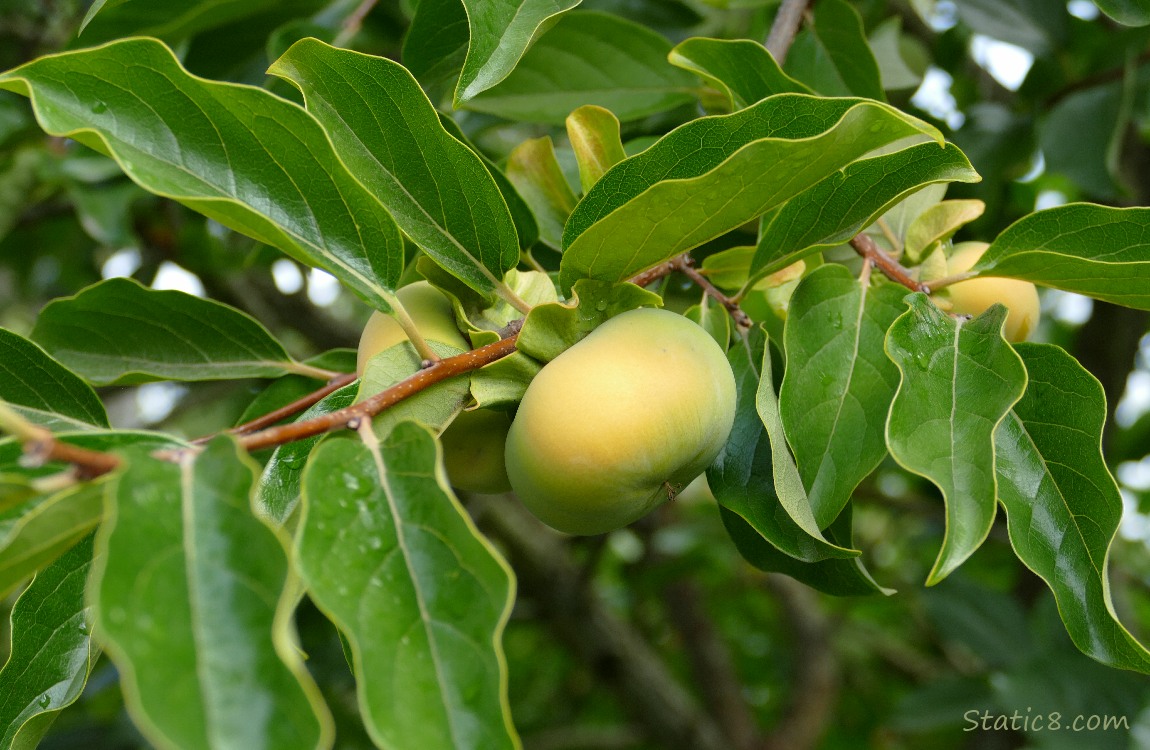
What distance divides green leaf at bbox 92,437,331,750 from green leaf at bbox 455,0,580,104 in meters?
0.41

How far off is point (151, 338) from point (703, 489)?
2.38 meters

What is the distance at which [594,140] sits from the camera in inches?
35.3

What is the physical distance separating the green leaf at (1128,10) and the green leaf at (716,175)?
0.52 metres

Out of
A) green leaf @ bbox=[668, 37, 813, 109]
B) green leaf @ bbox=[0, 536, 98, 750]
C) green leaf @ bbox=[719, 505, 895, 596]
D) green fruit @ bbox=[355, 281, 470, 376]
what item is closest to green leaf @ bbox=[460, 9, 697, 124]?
green leaf @ bbox=[668, 37, 813, 109]

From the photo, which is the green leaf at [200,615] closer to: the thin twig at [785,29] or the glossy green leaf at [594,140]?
the glossy green leaf at [594,140]

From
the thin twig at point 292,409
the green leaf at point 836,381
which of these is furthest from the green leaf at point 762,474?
the thin twig at point 292,409

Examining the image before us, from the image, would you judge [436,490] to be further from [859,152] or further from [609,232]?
[859,152]

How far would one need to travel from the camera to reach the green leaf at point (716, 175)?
0.67m

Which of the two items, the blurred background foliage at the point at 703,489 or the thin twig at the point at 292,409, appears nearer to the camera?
the thin twig at the point at 292,409

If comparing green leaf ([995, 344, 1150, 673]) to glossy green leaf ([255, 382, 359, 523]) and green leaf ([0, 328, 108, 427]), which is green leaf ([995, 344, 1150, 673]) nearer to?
glossy green leaf ([255, 382, 359, 523])

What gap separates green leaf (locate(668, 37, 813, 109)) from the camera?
98 cm

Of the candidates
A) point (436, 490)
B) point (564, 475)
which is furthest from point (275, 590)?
point (564, 475)

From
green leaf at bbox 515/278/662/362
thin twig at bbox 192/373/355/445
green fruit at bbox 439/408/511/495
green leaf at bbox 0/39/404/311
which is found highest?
green leaf at bbox 0/39/404/311

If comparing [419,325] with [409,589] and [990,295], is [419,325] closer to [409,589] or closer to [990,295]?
[409,589]
